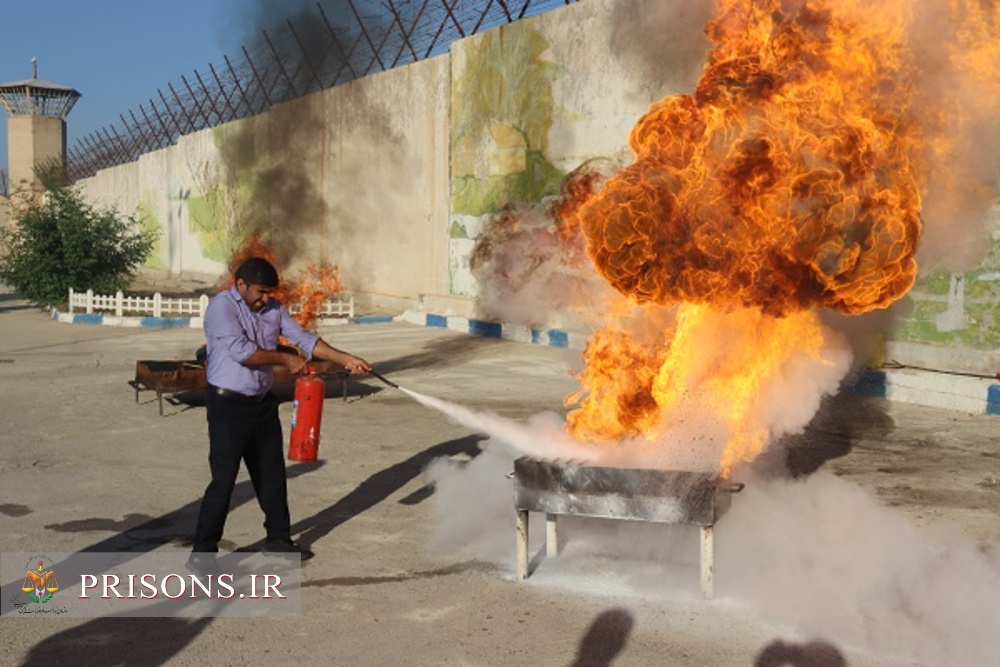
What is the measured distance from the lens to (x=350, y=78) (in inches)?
1216

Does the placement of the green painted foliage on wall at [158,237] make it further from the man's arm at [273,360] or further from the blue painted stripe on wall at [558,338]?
the man's arm at [273,360]

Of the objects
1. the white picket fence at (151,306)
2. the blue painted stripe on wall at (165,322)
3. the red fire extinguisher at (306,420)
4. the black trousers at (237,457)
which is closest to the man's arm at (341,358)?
the black trousers at (237,457)

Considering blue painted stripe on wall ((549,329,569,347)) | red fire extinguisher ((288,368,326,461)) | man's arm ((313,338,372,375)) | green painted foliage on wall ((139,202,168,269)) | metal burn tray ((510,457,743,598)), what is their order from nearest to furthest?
metal burn tray ((510,457,743,598)) < man's arm ((313,338,372,375)) < red fire extinguisher ((288,368,326,461)) < blue painted stripe on wall ((549,329,569,347)) < green painted foliage on wall ((139,202,168,269))

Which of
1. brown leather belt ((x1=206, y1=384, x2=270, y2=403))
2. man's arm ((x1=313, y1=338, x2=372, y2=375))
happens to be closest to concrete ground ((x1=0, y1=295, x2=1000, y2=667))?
brown leather belt ((x1=206, y1=384, x2=270, y2=403))

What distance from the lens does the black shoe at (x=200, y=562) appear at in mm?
5609

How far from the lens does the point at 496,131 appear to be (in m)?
21.0

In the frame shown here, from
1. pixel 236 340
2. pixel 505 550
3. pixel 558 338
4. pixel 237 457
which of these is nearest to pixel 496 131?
pixel 558 338

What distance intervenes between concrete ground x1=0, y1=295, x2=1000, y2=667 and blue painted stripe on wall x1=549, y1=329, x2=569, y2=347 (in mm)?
7343

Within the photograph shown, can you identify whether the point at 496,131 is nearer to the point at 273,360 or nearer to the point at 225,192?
the point at 273,360

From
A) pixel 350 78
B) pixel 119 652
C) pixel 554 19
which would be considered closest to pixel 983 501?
pixel 119 652

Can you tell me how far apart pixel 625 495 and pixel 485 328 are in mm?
14826

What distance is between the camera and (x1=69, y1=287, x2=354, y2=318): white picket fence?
2227cm

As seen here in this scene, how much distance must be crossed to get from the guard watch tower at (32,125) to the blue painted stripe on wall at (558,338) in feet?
185

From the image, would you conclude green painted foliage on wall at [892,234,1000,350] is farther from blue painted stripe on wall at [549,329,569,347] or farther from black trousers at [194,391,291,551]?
black trousers at [194,391,291,551]
